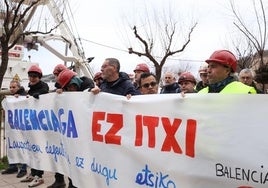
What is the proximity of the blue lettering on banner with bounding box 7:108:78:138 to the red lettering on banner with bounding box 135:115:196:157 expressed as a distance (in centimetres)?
108

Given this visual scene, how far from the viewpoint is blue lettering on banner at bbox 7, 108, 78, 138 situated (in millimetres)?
4477

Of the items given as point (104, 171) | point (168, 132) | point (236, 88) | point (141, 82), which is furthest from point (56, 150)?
point (236, 88)

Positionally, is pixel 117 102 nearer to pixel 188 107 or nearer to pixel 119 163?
pixel 119 163

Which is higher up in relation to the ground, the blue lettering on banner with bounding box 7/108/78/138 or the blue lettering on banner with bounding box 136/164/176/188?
the blue lettering on banner with bounding box 7/108/78/138

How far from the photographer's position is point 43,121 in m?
5.07

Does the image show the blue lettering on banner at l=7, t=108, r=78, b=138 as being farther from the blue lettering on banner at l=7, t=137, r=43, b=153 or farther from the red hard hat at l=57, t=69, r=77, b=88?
the red hard hat at l=57, t=69, r=77, b=88

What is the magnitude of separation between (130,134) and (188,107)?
724mm

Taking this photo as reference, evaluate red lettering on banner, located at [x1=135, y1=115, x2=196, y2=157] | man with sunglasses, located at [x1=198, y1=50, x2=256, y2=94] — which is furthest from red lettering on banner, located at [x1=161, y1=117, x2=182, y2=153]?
man with sunglasses, located at [x1=198, y1=50, x2=256, y2=94]

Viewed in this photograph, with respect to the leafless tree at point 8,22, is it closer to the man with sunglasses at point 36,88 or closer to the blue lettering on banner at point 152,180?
the man with sunglasses at point 36,88

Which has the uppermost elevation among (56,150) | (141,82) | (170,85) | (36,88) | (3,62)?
(3,62)

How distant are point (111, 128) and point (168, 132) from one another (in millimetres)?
811

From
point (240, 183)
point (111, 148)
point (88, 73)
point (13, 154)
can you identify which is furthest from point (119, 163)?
point (88, 73)

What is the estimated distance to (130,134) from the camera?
361cm

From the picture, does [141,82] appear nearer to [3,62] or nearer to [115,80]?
[115,80]
